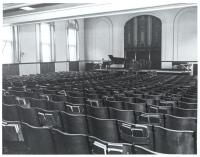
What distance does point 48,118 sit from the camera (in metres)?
3.72

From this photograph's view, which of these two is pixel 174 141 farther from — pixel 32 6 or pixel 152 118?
pixel 32 6

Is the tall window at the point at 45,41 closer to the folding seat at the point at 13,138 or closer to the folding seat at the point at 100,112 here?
the folding seat at the point at 100,112

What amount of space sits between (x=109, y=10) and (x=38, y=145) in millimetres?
7517

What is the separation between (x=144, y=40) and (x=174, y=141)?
1633 cm

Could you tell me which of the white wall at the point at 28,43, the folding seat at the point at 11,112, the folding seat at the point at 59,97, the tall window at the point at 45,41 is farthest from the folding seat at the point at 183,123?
the tall window at the point at 45,41

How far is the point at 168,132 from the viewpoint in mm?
2721

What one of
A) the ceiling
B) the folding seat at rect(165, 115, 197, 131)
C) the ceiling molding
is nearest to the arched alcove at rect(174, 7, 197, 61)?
the ceiling molding

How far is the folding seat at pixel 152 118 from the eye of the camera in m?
3.60

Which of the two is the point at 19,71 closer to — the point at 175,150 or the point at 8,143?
the point at 8,143

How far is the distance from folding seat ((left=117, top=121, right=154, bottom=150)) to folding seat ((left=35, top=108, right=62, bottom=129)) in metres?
0.96

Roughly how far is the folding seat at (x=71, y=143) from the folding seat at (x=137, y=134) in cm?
81

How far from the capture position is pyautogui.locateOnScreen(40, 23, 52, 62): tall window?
53.8ft

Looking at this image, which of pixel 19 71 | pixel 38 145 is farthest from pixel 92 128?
pixel 19 71

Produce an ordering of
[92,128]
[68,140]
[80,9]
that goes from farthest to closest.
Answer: [80,9] < [92,128] < [68,140]
